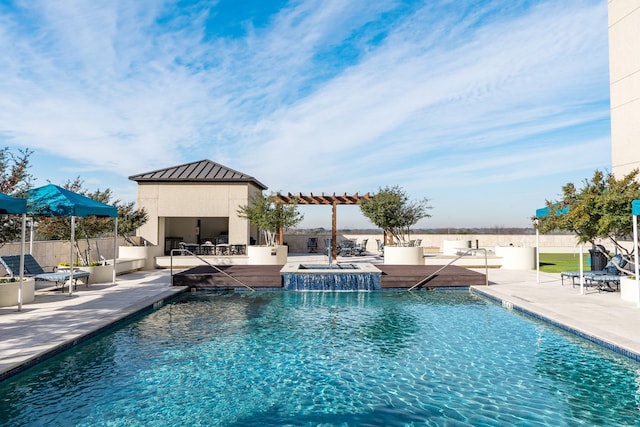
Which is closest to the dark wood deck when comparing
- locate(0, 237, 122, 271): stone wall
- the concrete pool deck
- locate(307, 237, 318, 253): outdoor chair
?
the concrete pool deck

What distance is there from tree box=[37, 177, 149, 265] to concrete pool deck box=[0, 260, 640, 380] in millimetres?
2338

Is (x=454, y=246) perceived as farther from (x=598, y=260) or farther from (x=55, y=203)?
(x=55, y=203)

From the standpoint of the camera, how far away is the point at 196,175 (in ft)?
69.0

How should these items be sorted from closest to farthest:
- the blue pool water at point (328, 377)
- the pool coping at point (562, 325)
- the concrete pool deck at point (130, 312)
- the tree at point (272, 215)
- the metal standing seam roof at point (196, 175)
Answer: the blue pool water at point (328, 377), the pool coping at point (562, 325), the concrete pool deck at point (130, 312), the tree at point (272, 215), the metal standing seam roof at point (196, 175)

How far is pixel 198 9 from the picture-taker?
12961 millimetres

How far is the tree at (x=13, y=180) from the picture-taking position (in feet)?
28.3

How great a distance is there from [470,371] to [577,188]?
7534 mm

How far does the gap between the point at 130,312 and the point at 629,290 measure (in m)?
11.3

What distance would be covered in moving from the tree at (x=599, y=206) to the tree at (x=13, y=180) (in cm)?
1343

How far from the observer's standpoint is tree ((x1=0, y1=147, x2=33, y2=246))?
8625mm

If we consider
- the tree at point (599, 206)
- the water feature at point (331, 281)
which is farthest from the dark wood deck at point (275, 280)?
the tree at point (599, 206)

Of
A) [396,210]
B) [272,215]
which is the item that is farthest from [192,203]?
[396,210]

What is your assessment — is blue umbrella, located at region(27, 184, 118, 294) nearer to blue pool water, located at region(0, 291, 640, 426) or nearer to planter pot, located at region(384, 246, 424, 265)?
blue pool water, located at region(0, 291, 640, 426)

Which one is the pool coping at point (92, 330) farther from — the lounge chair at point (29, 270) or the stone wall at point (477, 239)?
the stone wall at point (477, 239)
